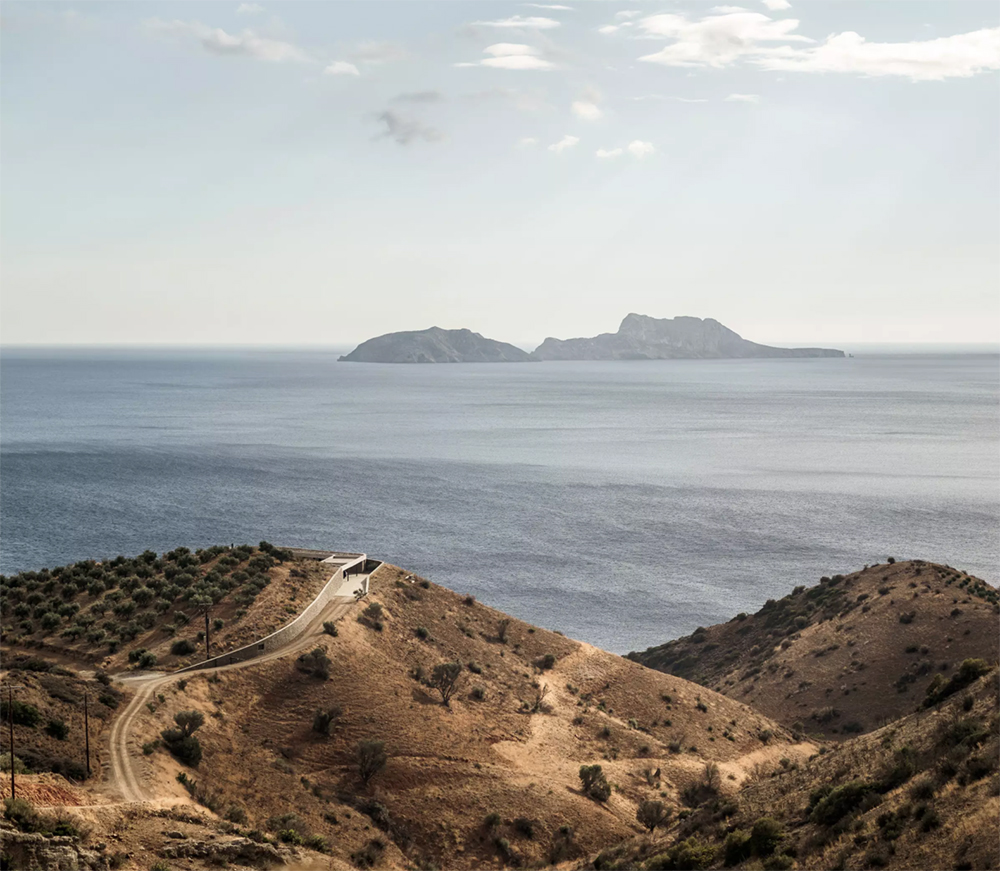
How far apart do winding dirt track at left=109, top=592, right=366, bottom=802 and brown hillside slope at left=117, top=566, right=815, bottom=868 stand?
57 centimetres

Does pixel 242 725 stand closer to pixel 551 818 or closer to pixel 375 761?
pixel 375 761

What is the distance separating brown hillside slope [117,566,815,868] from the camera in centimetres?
3147

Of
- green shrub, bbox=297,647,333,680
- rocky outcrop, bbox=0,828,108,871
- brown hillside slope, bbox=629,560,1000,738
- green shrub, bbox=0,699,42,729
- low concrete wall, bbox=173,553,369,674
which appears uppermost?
rocky outcrop, bbox=0,828,108,871

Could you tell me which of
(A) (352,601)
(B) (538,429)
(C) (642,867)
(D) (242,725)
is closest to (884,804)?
(C) (642,867)

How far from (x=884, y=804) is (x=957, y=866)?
446cm

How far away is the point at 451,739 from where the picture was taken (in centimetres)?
3784

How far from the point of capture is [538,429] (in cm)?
18925

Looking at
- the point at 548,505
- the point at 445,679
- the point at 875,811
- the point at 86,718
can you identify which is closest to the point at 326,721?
the point at 445,679

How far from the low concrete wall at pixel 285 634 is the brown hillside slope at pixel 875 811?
19261 mm

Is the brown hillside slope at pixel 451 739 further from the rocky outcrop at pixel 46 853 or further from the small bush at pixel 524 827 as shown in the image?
the rocky outcrop at pixel 46 853

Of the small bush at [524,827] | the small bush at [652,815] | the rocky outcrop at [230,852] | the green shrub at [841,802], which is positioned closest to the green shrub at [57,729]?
the rocky outcrop at [230,852]

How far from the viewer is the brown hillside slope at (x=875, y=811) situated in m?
18.1

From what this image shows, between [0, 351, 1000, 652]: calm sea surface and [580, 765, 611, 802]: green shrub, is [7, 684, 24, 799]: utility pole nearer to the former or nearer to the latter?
[580, 765, 611, 802]: green shrub

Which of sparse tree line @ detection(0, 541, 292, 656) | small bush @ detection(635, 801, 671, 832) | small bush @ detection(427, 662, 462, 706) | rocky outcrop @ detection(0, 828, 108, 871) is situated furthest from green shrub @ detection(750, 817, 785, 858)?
sparse tree line @ detection(0, 541, 292, 656)
